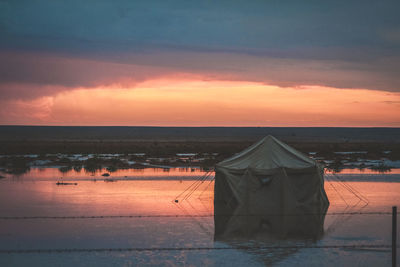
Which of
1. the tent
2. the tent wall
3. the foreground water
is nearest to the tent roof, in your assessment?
the tent

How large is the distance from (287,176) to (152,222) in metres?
5.51

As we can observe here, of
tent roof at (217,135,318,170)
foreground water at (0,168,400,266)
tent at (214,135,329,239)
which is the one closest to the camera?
foreground water at (0,168,400,266)

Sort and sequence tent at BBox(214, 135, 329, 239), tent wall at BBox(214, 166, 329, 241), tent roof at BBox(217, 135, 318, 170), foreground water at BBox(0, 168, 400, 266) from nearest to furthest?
foreground water at BBox(0, 168, 400, 266) < tent wall at BBox(214, 166, 329, 241) < tent at BBox(214, 135, 329, 239) < tent roof at BBox(217, 135, 318, 170)

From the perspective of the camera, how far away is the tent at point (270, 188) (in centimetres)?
1739

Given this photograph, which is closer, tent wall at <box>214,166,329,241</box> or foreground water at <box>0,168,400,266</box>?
foreground water at <box>0,168,400,266</box>

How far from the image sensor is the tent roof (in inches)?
736

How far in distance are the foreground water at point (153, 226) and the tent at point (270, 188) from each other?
0.79 m

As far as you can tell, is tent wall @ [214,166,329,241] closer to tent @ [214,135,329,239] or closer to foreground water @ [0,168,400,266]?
tent @ [214,135,329,239]

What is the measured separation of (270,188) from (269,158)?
1362 mm

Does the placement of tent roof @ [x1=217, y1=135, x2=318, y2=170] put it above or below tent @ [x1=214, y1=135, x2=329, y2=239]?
above

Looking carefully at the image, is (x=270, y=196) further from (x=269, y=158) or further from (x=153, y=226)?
(x=153, y=226)

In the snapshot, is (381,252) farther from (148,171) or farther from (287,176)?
(148,171)

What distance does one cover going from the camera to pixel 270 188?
18.2 m

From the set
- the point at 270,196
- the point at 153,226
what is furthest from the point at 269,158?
the point at 153,226
